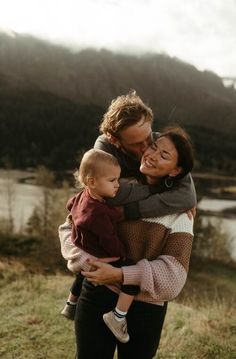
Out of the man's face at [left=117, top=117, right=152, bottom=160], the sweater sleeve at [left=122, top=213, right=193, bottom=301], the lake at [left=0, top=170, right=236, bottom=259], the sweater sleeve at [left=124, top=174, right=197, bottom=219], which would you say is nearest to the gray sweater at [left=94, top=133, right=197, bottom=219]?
the sweater sleeve at [left=124, top=174, right=197, bottom=219]

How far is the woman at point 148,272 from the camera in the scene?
7.43 ft

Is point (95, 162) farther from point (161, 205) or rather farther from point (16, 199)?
point (16, 199)

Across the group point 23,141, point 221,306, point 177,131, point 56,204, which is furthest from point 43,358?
point 23,141

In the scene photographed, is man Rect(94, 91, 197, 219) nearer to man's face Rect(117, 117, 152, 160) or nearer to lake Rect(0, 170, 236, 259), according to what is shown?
man's face Rect(117, 117, 152, 160)

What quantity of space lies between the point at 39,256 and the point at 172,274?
26.6 meters

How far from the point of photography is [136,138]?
243cm

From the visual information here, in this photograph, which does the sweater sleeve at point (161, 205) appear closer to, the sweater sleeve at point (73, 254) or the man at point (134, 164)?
the man at point (134, 164)

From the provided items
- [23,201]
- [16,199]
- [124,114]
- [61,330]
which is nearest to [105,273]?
[124,114]

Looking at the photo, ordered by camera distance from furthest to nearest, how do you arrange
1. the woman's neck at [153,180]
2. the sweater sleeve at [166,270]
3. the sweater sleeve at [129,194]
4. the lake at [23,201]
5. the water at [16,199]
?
the lake at [23,201], the water at [16,199], the woman's neck at [153,180], the sweater sleeve at [129,194], the sweater sleeve at [166,270]

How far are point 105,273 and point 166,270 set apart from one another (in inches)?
12.1

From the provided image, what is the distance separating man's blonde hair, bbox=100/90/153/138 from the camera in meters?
2.38

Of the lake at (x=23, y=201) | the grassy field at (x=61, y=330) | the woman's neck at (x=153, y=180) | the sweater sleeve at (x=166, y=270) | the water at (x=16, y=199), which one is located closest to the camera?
the sweater sleeve at (x=166, y=270)

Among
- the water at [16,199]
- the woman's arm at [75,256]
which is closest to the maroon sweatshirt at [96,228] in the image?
the woman's arm at [75,256]

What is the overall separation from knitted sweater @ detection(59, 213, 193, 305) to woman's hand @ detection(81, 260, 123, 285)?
36 millimetres
